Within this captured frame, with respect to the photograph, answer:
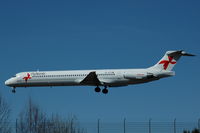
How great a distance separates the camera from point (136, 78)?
51219 mm

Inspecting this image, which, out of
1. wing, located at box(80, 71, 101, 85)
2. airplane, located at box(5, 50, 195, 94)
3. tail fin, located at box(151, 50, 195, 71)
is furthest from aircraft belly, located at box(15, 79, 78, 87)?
tail fin, located at box(151, 50, 195, 71)

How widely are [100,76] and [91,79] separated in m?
1.27

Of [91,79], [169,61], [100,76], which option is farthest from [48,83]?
[169,61]

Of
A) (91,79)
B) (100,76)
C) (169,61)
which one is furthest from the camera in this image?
(100,76)

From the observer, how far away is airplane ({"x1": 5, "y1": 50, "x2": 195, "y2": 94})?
51219mm

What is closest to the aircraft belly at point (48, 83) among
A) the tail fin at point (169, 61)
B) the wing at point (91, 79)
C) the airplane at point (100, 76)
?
the airplane at point (100, 76)

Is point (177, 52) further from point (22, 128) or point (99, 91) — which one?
point (22, 128)

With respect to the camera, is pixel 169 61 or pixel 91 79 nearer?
pixel 169 61

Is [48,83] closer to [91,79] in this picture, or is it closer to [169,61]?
[91,79]

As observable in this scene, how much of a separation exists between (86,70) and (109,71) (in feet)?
11.4

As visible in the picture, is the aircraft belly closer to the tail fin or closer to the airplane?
the airplane

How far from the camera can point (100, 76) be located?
54344mm

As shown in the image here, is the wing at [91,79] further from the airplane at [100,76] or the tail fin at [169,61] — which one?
the tail fin at [169,61]

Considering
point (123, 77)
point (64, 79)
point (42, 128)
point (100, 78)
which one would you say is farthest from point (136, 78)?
point (42, 128)
